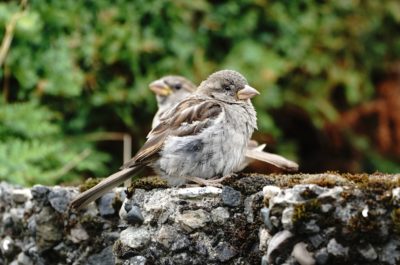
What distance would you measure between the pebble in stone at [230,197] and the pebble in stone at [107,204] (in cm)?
95

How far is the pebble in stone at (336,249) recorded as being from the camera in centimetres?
316

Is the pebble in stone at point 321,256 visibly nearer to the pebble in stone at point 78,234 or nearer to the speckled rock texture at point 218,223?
the speckled rock texture at point 218,223

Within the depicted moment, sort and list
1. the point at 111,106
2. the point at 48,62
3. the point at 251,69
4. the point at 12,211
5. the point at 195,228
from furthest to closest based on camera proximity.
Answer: the point at 251,69 → the point at 111,106 → the point at 48,62 → the point at 12,211 → the point at 195,228

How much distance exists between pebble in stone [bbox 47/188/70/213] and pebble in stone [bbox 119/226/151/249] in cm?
83

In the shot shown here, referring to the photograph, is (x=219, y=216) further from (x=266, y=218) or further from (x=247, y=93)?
(x=247, y=93)

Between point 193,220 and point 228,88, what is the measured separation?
4.32 ft

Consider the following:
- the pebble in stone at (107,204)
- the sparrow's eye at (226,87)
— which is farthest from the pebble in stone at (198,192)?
the sparrow's eye at (226,87)

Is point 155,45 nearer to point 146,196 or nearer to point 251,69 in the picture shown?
point 251,69

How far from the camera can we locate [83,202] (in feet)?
14.9

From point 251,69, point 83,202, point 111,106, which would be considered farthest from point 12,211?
point 251,69

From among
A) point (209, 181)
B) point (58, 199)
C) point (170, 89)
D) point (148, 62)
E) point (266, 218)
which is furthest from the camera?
point (148, 62)

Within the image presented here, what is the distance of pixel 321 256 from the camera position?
3193mm

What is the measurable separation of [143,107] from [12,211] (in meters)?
2.66

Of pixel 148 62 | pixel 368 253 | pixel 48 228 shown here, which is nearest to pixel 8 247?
pixel 48 228
